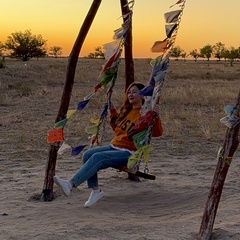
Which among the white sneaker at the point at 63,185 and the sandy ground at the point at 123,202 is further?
the white sneaker at the point at 63,185

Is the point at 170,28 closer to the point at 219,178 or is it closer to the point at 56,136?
the point at 219,178

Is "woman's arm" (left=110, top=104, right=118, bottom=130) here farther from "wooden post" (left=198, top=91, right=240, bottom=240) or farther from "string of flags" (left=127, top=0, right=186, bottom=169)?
"wooden post" (left=198, top=91, right=240, bottom=240)

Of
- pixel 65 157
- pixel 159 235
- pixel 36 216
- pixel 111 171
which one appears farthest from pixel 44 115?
pixel 159 235

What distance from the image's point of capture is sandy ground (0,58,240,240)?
5.44m

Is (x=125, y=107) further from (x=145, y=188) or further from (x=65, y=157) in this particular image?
(x=65, y=157)

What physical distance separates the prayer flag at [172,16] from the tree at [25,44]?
217ft

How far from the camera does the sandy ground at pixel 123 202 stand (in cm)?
544

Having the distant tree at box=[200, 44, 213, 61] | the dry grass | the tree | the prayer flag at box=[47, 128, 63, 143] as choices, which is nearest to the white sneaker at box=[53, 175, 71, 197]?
the prayer flag at box=[47, 128, 63, 143]

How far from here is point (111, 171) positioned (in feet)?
29.9

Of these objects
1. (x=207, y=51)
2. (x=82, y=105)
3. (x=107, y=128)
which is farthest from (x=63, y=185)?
(x=207, y=51)

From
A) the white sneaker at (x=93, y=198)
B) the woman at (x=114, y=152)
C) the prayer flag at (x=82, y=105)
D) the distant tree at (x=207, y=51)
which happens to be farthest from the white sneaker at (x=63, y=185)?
the distant tree at (x=207, y=51)

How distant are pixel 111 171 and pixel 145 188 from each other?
1460 millimetres

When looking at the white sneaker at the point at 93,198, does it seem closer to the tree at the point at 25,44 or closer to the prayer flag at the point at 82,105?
the prayer flag at the point at 82,105

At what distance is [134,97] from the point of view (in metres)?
6.81
